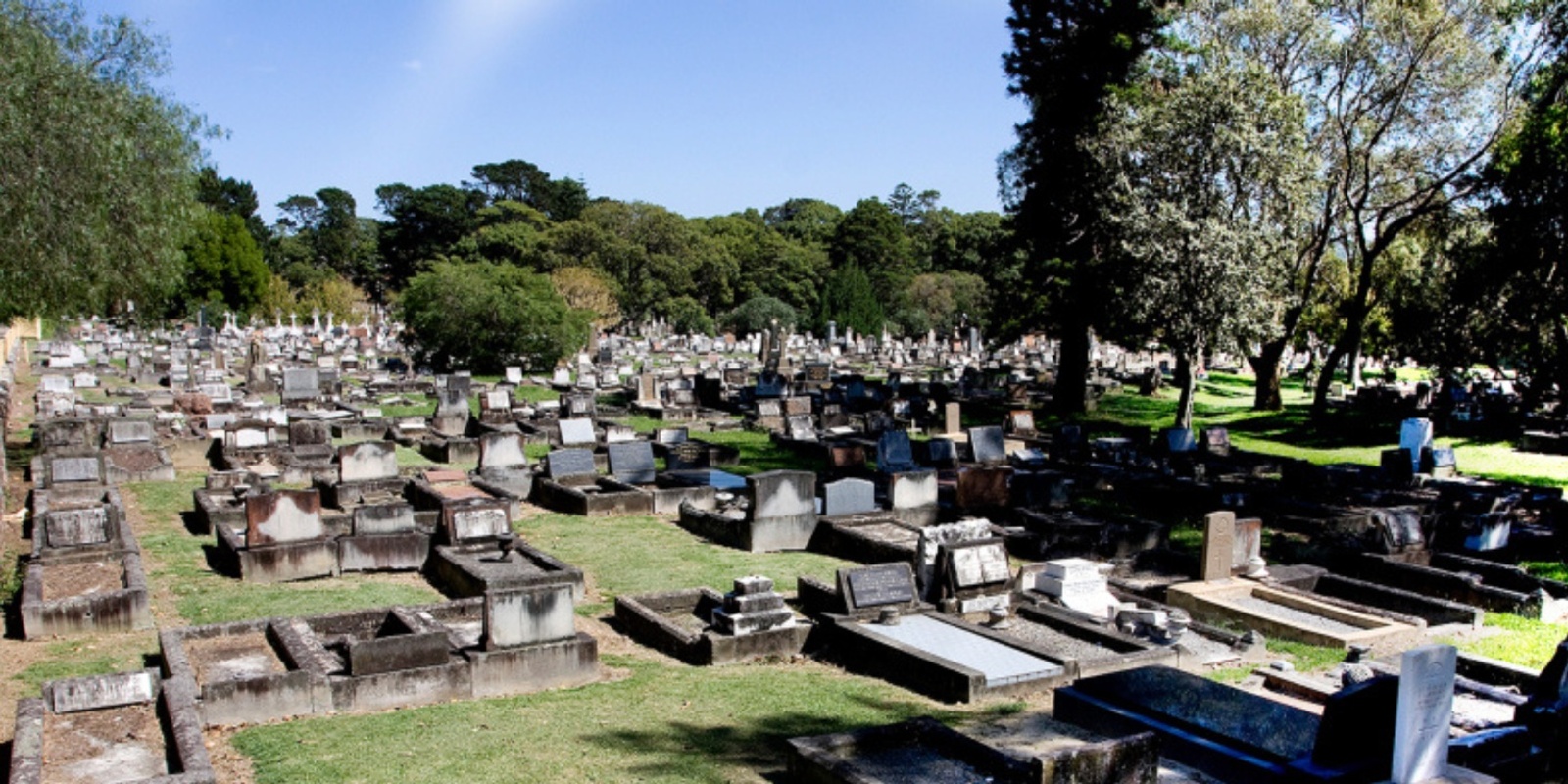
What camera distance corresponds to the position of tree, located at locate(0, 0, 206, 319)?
49.0ft

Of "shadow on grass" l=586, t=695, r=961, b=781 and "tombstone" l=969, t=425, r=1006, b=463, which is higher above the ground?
"tombstone" l=969, t=425, r=1006, b=463

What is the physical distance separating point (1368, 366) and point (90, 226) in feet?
186

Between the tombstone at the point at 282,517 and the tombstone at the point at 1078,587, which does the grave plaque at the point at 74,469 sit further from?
the tombstone at the point at 1078,587

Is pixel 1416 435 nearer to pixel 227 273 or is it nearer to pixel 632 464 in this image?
pixel 632 464

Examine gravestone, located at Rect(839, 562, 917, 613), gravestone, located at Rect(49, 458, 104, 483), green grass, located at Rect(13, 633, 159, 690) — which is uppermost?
gravestone, located at Rect(49, 458, 104, 483)

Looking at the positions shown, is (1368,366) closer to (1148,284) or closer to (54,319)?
(1148,284)

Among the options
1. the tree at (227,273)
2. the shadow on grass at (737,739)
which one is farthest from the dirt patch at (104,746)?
the tree at (227,273)

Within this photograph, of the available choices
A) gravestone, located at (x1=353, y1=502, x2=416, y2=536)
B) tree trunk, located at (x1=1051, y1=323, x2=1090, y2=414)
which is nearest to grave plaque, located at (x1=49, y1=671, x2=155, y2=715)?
gravestone, located at (x1=353, y1=502, x2=416, y2=536)

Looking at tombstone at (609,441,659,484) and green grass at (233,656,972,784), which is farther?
tombstone at (609,441,659,484)

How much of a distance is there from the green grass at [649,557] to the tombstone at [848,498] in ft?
3.42

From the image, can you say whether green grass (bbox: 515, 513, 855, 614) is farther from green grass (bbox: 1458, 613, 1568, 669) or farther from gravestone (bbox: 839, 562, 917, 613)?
green grass (bbox: 1458, 613, 1568, 669)

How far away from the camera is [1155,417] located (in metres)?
34.0

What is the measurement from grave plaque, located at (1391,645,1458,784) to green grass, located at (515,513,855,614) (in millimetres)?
7699

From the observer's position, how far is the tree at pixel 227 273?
222 feet
